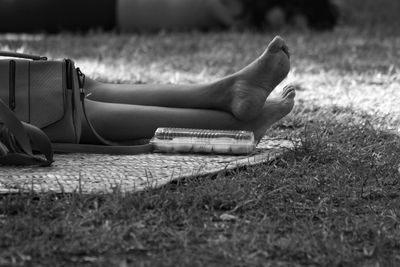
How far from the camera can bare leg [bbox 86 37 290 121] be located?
3.04 meters

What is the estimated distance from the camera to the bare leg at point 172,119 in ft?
10.1

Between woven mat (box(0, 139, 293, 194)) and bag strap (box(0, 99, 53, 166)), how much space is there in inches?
1.2

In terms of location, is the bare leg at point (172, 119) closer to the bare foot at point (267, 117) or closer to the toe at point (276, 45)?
the bare foot at point (267, 117)

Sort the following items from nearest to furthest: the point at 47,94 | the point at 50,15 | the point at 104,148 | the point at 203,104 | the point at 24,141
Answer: the point at 24,141 → the point at 47,94 → the point at 104,148 → the point at 203,104 → the point at 50,15

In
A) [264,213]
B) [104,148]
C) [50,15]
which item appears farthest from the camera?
[50,15]

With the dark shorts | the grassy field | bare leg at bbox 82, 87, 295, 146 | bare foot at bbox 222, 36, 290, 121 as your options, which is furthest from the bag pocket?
the dark shorts

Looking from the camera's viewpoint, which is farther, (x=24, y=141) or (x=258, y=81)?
(x=258, y=81)

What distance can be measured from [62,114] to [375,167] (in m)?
1.10

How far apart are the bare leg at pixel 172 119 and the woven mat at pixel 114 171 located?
0.39ft

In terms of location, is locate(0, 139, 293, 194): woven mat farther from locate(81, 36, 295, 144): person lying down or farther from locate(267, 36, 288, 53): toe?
locate(267, 36, 288, 53): toe

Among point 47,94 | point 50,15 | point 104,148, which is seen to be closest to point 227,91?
point 104,148

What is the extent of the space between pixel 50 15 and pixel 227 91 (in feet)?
13.6

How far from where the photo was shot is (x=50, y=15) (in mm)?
6922

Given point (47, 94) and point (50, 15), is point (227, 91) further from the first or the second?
point (50, 15)
